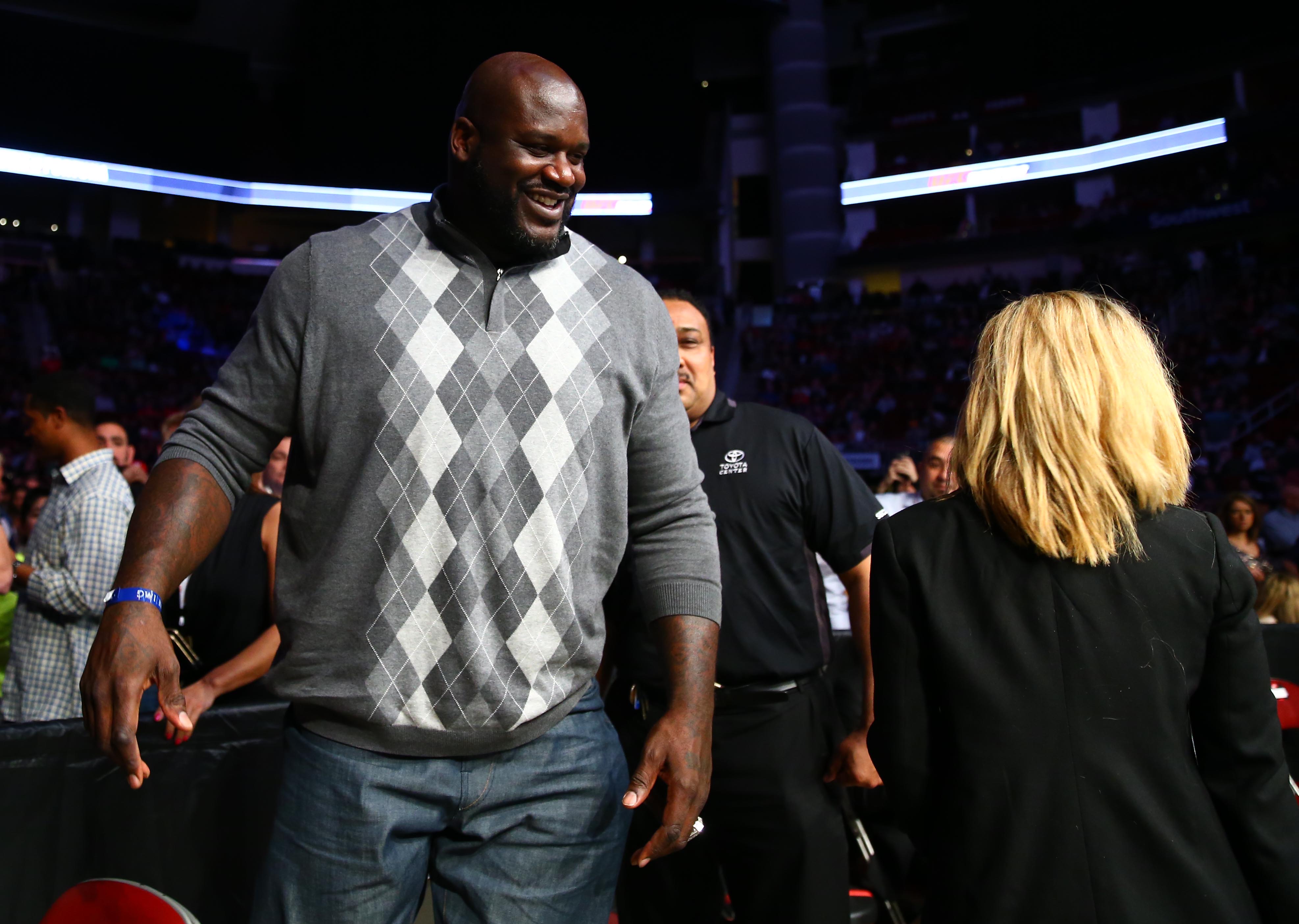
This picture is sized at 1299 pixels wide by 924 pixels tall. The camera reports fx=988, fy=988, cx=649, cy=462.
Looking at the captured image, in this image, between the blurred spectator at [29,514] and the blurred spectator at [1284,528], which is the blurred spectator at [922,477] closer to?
the blurred spectator at [1284,528]

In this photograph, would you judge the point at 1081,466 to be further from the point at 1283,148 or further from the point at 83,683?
the point at 1283,148

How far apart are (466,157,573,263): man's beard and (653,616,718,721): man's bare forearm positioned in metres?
0.60

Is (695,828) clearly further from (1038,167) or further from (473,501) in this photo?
(1038,167)

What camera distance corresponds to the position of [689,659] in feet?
4.81

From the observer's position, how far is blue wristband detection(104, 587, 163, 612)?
1.24m

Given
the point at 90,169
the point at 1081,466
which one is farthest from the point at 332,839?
the point at 90,169

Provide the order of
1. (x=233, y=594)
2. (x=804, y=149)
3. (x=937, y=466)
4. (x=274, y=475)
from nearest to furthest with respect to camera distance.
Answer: (x=233, y=594) < (x=274, y=475) < (x=937, y=466) < (x=804, y=149)

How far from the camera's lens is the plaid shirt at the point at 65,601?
3.13m

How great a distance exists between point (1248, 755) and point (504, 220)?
1.31m

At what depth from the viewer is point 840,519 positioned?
2586 mm

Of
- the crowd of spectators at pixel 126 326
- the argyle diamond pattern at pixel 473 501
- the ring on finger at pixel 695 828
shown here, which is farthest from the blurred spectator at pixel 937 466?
the crowd of spectators at pixel 126 326

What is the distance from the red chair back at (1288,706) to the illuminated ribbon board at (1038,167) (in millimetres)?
Result: 26815

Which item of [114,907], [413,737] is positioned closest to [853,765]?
[413,737]

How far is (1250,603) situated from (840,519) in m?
1.22
